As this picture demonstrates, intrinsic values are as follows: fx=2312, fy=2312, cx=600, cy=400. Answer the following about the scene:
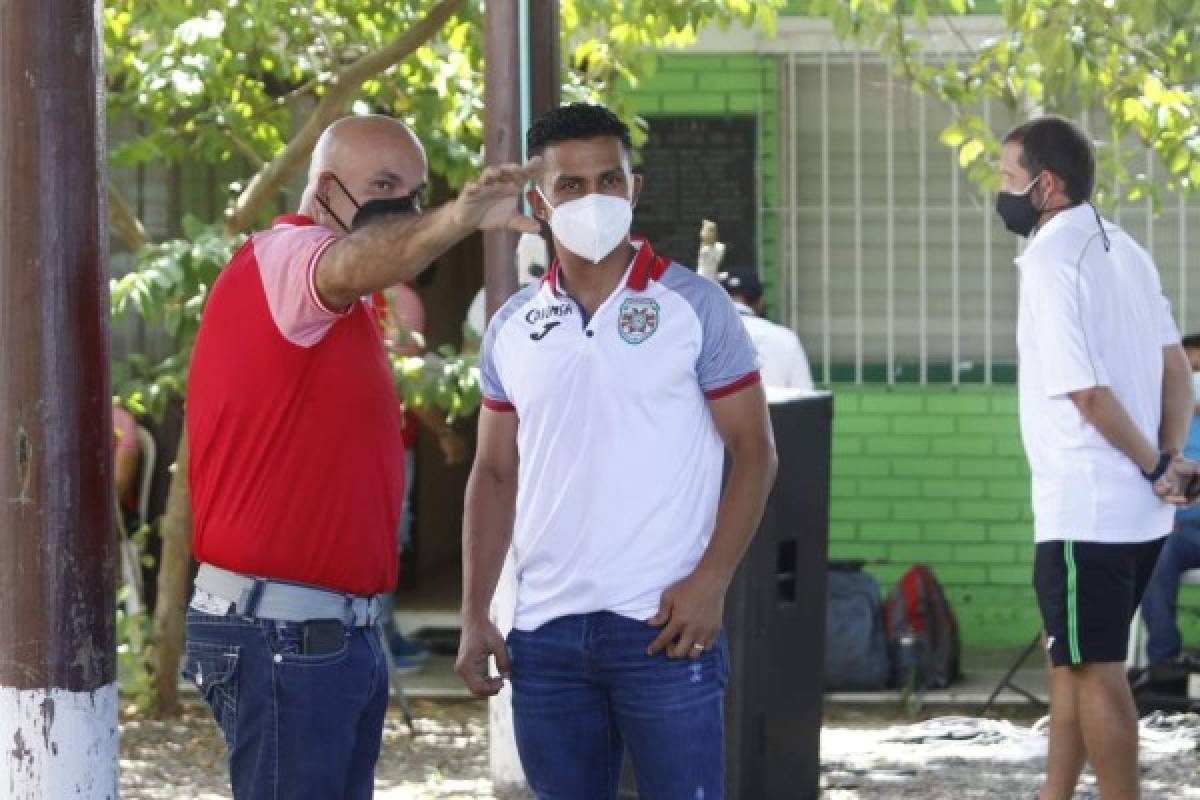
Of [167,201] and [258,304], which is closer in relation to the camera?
[258,304]

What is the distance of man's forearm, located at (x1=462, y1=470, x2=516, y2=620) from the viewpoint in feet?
14.4

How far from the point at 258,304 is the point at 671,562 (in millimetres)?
877

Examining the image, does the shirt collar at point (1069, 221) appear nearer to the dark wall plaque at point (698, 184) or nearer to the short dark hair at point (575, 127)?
the short dark hair at point (575, 127)

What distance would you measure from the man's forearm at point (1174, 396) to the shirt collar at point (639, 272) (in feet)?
6.84

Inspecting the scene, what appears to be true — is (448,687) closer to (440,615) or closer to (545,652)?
(440,615)

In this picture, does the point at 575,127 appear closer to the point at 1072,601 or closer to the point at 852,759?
the point at 1072,601

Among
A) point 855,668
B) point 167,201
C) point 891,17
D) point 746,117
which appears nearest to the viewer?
point 891,17

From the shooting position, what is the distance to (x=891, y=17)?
337 inches

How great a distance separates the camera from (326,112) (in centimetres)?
843

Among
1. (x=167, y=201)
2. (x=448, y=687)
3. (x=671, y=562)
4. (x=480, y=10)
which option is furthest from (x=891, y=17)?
(x=671, y=562)

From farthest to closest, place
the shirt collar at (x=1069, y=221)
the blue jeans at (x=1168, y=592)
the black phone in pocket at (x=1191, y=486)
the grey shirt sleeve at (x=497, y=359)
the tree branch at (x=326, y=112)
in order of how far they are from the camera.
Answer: the blue jeans at (x=1168, y=592)
the tree branch at (x=326, y=112)
the shirt collar at (x=1069, y=221)
the black phone in pocket at (x=1191, y=486)
the grey shirt sleeve at (x=497, y=359)

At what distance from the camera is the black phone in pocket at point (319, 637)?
4.20m

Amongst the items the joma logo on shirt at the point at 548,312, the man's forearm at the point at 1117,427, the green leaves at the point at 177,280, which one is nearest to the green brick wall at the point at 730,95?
the green leaves at the point at 177,280

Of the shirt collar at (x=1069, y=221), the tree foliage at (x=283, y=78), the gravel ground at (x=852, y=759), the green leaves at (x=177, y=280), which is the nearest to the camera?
the shirt collar at (x=1069, y=221)
